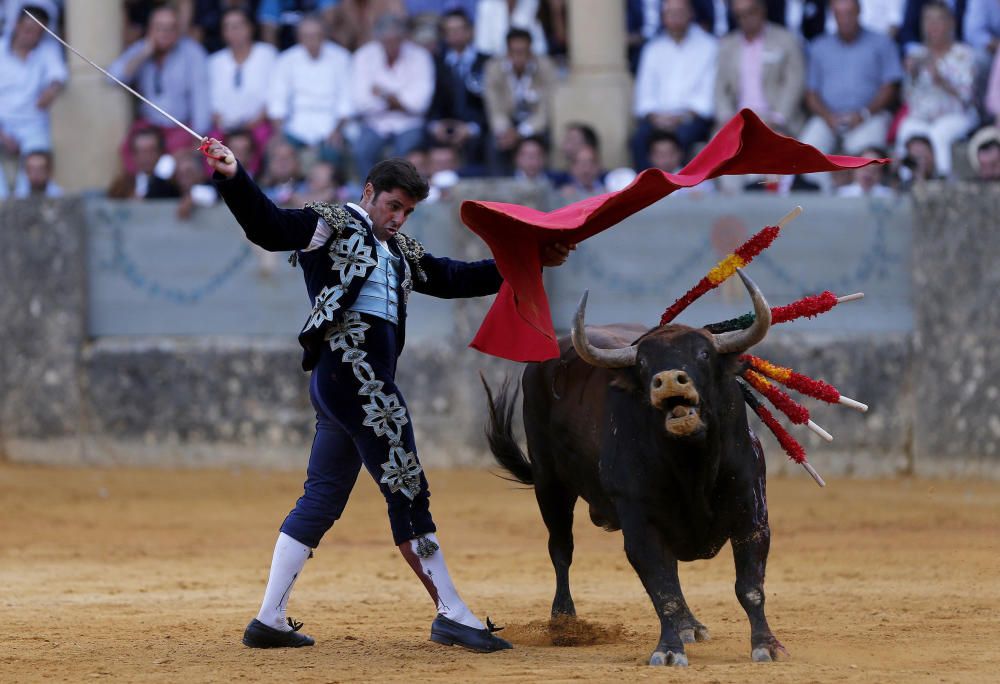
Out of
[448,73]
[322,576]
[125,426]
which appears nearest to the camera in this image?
[322,576]

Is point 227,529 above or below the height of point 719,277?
below

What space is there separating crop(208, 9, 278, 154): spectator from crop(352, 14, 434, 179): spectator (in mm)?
869

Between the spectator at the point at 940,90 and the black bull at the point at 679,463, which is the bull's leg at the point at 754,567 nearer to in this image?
the black bull at the point at 679,463

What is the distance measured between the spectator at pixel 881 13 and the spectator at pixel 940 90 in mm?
1284

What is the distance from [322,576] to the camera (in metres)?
8.77

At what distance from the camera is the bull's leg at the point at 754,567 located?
19.4ft

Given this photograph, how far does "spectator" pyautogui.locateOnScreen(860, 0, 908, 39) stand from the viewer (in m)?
14.2

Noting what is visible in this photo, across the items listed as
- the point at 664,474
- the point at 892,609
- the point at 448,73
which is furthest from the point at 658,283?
the point at 664,474

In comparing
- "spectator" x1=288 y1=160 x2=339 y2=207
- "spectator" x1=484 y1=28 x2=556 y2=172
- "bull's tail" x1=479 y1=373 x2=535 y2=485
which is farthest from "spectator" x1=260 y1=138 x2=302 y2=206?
"bull's tail" x1=479 y1=373 x2=535 y2=485

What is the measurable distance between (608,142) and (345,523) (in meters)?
4.86

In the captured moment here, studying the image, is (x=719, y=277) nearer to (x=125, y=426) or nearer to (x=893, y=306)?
(x=893, y=306)

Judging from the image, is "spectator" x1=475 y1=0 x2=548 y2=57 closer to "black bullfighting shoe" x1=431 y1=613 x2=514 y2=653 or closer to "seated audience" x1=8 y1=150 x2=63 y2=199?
"seated audience" x1=8 y1=150 x2=63 y2=199

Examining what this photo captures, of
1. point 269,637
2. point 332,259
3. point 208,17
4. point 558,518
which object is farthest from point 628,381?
point 208,17

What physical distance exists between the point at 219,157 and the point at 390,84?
850 centimetres
